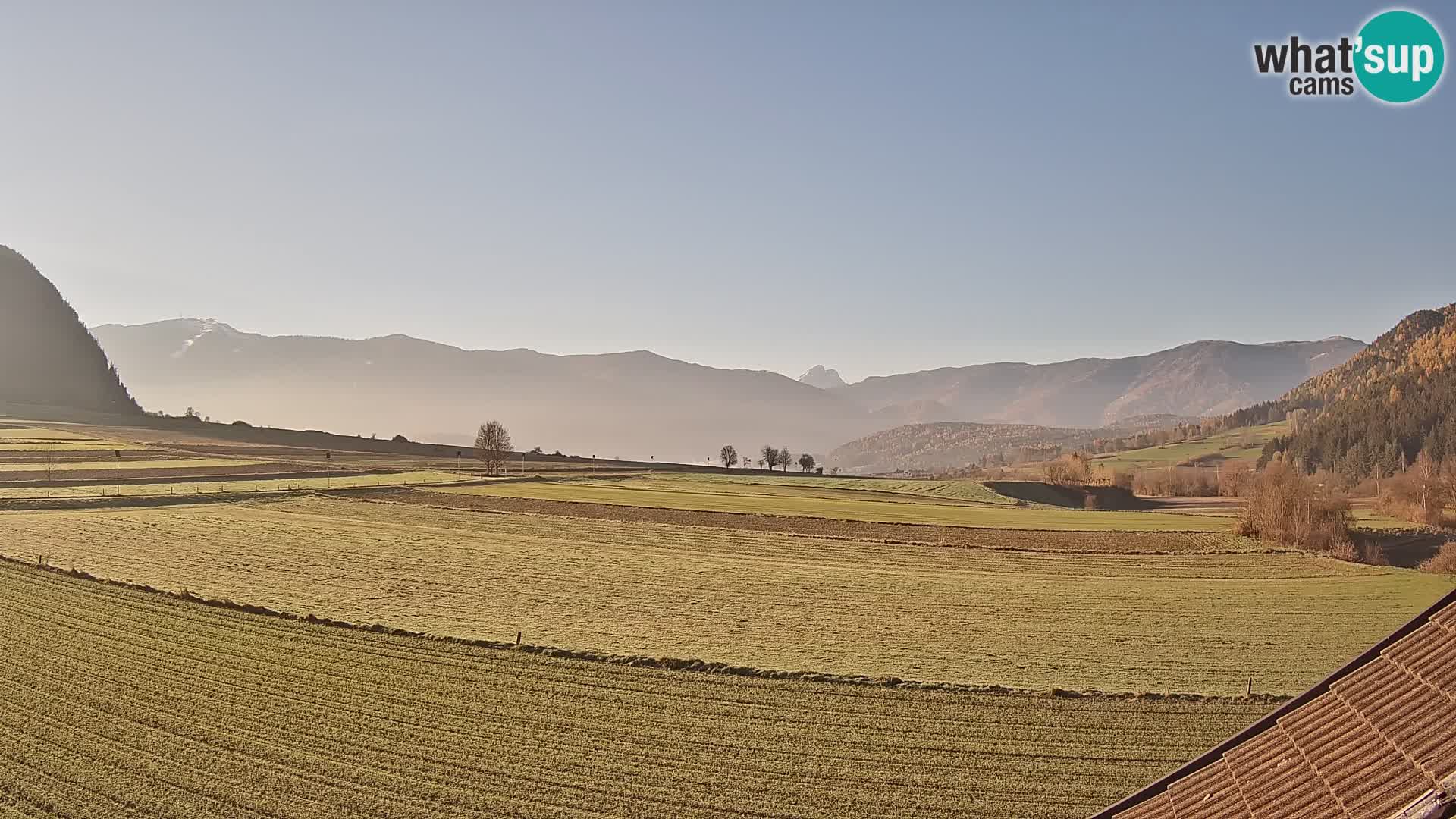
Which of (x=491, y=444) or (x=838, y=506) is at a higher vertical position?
(x=491, y=444)

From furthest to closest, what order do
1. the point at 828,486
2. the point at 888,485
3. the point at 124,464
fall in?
the point at 888,485, the point at 828,486, the point at 124,464

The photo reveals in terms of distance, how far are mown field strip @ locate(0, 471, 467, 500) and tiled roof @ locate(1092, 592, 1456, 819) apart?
241 ft

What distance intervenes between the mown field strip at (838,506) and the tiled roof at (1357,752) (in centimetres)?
5801

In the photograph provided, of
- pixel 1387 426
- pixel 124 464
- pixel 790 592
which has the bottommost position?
pixel 790 592

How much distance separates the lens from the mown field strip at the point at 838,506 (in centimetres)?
6881

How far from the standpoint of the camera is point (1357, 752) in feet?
19.4

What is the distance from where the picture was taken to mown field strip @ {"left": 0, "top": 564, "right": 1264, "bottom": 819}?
14844mm

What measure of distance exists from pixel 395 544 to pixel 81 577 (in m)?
14.8

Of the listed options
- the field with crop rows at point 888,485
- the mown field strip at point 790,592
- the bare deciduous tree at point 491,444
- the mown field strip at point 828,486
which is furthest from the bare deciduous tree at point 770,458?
the mown field strip at point 790,592

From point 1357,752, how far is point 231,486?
8208 cm

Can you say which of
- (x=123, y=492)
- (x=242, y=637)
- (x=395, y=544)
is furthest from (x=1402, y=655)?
(x=123, y=492)

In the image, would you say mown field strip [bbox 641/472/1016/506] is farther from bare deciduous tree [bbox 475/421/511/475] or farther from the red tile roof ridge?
the red tile roof ridge

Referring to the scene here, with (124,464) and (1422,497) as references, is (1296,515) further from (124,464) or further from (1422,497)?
(124,464)

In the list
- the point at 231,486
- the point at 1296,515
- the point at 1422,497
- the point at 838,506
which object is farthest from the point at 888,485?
the point at 231,486
